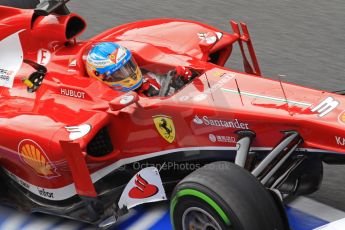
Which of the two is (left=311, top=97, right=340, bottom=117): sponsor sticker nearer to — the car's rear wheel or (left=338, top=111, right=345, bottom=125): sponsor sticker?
(left=338, top=111, right=345, bottom=125): sponsor sticker

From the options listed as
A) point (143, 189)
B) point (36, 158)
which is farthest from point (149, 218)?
point (36, 158)

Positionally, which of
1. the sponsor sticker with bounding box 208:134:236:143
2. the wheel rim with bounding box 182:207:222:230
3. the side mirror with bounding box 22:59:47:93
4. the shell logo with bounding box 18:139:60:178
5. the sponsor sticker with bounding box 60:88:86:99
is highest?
the sponsor sticker with bounding box 208:134:236:143

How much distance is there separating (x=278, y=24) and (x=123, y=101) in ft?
13.2

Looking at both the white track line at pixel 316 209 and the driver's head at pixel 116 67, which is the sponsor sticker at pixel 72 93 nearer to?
the driver's head at pixel 116 67

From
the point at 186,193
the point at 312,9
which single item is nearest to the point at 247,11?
the point at 312,9

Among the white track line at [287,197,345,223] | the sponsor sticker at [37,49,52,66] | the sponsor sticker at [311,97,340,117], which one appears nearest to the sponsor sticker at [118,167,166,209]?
the white track line at [287,197,345,223]

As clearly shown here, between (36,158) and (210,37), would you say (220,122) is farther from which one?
(36,158)

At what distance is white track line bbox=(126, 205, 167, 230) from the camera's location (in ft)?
16.4

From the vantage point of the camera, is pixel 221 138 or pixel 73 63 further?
pixel 73 63

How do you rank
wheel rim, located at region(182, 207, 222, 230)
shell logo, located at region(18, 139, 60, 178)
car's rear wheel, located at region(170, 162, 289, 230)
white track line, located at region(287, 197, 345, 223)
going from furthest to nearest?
shell logo, located at region(18, 139, 60, 178)
white track line, located at region(287, 197, 345, 223)
wheel rim, located at region(182, 207, 222, 230)
car's rear wheel, located at region(170, 162, 289, 230)

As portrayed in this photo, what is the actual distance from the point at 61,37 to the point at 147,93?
3.12ft

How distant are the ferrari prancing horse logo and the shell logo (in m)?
0.75

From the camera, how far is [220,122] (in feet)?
15.2

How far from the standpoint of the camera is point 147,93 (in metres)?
5.07
